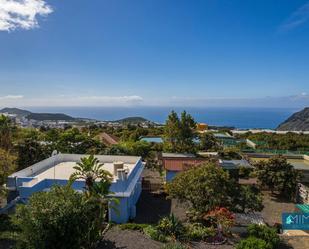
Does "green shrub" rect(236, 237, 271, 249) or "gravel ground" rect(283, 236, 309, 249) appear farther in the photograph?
"gravel ground" rect(283, 236, 309, 249)

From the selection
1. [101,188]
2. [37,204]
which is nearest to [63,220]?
[37,204]

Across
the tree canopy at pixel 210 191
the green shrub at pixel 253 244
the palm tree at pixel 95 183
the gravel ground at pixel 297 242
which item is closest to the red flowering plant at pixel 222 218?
the tree canopy at pixel 210 191

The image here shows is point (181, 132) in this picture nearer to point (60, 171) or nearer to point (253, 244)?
point (60, 171)

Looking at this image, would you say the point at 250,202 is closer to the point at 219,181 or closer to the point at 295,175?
the point at 219,181

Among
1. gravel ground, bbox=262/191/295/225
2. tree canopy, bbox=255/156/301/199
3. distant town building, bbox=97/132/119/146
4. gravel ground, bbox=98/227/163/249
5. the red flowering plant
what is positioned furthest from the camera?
distant town building, bbox=97/132/119/146

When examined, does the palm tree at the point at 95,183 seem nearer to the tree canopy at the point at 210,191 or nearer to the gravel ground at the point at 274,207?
the tree canopy at the point at 210,191

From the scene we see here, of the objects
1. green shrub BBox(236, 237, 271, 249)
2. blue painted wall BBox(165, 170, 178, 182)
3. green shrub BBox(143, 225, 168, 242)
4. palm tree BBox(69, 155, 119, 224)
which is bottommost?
green shrub BBox(143, 225, 168, 242)

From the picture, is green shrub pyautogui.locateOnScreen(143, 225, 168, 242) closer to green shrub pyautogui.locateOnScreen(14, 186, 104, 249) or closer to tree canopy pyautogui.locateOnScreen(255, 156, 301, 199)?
green shrub pyautogui.locateOnScreen(14, 186, 104, 249)

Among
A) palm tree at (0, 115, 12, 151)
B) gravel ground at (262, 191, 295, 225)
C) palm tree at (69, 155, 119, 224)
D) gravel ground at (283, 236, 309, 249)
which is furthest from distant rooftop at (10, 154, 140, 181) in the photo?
gravel ground at (283, 236, 309, 249)
